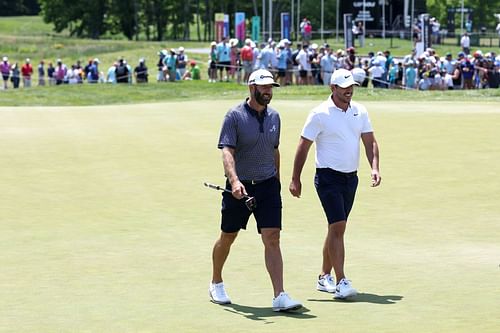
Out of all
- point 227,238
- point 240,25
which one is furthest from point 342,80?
point 240,25

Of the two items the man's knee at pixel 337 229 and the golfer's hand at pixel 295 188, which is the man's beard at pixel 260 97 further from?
the man's knee at pixel 337 229

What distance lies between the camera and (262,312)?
984 centimetres

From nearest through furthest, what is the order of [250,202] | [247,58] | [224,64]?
1. [250,202]
2. [247,58]
3. [224,64]

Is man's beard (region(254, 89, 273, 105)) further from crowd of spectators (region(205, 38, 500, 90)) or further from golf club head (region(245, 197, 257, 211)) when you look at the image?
crowd of spectators (region(205, 38, 500, 90))

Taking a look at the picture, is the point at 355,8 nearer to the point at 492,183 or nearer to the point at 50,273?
the point at 492,183

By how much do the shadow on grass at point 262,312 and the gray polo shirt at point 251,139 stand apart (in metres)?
1.11

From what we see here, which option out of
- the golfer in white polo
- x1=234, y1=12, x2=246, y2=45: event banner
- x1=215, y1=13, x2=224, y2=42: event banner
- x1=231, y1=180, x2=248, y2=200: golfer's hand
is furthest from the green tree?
x1=231, y1=180, x2=248, y2=200: golfer's hand

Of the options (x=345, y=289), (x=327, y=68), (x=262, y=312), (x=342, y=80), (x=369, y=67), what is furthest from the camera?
(x=369, y=67)

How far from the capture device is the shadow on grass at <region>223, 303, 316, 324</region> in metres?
9.62

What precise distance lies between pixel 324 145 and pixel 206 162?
10335mm

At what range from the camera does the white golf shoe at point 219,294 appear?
10.2 m

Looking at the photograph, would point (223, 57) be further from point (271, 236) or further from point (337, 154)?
point (271, 236)

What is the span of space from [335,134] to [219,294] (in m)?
1.74

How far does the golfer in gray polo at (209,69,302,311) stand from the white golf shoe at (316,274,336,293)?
3.25ft
